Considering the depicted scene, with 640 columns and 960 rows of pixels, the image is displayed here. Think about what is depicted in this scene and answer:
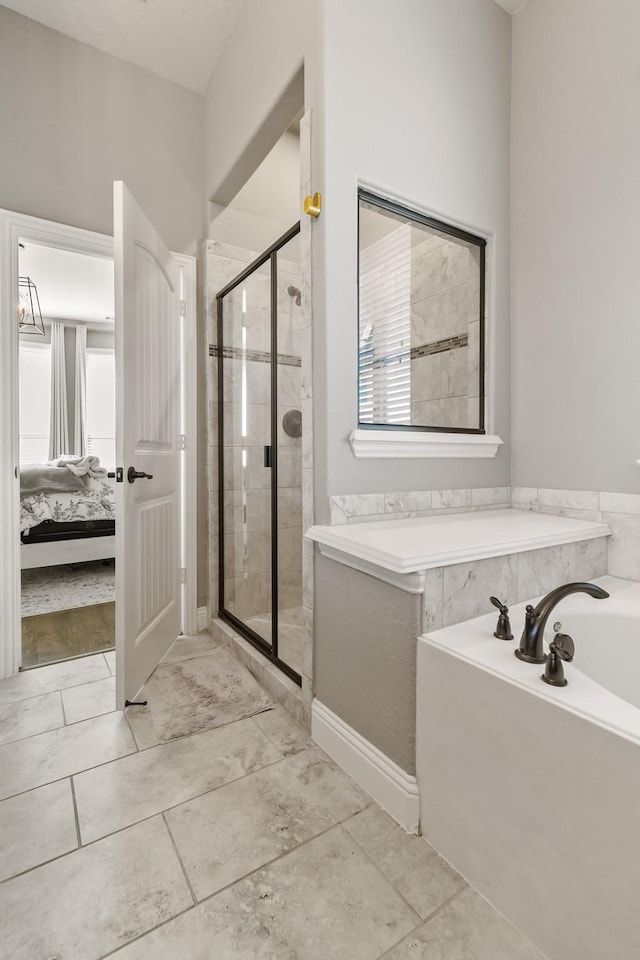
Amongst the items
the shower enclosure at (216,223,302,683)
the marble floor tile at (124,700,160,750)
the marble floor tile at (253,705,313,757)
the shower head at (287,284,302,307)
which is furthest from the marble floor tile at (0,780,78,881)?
the shower head at (287,284,302,307)

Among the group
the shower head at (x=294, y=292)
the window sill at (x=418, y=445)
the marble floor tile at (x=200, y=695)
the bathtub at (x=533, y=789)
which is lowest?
the marble floor tile at (x=200, y=695)

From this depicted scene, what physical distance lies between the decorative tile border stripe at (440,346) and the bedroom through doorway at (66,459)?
70.7 inches

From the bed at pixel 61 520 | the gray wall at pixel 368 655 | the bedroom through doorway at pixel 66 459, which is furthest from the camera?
the bed at pixel 61 520

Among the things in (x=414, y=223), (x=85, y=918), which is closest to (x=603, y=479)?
(x=414, y=223)

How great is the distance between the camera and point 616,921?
81 cm

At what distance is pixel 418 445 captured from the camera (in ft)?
5.96

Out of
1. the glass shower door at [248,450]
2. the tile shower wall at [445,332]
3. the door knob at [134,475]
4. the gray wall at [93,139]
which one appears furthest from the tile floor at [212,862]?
the tile shower wall at [445,332]

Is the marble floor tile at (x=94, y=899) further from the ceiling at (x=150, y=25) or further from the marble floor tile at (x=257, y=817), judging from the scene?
the ceiling at (x=150, y=25)

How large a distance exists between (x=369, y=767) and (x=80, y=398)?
22.3ft

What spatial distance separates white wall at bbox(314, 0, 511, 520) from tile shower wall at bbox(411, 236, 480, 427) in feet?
0.36

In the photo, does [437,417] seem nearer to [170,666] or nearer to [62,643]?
[170,666]

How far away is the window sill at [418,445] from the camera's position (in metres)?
1.65

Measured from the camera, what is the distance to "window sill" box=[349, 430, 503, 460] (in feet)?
5.40

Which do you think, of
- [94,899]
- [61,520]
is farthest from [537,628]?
[61,520]
